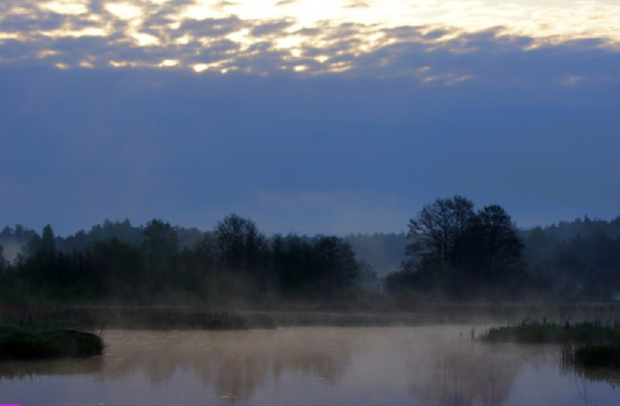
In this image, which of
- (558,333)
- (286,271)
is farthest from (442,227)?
(558,333)

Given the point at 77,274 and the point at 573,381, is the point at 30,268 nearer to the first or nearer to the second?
the point at 77,274

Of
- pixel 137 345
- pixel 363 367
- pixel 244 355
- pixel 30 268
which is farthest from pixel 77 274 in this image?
pixel 363 367

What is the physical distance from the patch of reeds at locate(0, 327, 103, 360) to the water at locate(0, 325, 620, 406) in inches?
16.0

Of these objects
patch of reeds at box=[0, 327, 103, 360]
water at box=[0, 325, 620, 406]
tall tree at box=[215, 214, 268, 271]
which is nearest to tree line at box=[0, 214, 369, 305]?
tall tree at box=[215, 214, 268, 271]

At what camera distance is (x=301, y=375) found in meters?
19.4

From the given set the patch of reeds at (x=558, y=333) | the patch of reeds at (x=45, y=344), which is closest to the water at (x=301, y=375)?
the patch of reeds at (x=45, y=344)

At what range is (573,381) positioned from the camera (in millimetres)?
18828

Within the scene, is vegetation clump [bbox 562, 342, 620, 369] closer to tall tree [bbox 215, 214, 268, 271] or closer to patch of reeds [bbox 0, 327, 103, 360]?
patch of reeds [bbox 0, 327, 103, 360]

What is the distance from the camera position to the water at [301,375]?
16234 millimetres

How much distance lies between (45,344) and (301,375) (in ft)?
18.9

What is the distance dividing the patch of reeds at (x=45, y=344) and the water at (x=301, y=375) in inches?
16.0

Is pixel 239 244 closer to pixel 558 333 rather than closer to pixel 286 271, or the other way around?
pixel 286 271

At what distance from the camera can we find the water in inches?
639

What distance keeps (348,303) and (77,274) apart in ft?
38.9
